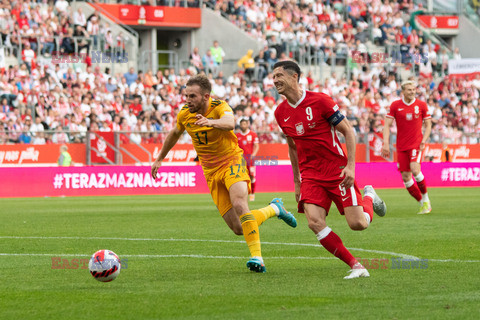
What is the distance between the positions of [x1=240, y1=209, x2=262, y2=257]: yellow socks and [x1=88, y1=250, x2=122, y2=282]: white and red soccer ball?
1.56 metres

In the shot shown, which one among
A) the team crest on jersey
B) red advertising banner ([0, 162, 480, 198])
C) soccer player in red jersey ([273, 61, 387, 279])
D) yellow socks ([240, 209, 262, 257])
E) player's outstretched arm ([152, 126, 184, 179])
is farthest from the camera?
red advertising banner ([0, 162, 480, 198])

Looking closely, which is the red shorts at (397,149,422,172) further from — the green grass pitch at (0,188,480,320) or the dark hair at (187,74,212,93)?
the dark hair at (187,74,212,93)

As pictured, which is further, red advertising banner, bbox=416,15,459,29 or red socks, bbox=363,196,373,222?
red advertising banner, bbox=416,15,459,29

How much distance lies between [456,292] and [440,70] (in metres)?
37.2

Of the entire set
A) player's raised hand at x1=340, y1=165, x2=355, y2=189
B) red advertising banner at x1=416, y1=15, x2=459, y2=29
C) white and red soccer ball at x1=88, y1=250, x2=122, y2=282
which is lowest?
white and red soccer ball at x1=88, y1=250, x2=122, y2=282

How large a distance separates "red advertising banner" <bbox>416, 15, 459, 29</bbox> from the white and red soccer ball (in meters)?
41.9

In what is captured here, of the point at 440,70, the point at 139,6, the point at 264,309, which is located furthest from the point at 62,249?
the point at 440,70

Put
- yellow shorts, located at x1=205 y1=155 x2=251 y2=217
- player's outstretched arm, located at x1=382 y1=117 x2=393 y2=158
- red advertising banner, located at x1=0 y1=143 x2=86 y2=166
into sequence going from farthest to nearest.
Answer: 1. red advertising banner, located at x1=0 y1=143 x2=86 y2=166
2. player's outstretched arm, located at x1=382 y1=117 x2=393 y2=158
3. yellow shorts, located at x1=205 y1=155 x2=251 y2=217

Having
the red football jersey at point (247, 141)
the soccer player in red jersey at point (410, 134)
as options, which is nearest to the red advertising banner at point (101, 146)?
the red football jersey at point (247, 141)

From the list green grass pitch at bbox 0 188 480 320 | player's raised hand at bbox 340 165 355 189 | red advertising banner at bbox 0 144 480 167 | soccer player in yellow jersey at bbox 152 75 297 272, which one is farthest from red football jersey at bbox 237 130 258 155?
player's raised hand at bbox 340 165 355 189

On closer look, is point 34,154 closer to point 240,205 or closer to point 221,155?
point 221,155

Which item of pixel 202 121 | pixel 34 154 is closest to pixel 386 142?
pixel 202 121

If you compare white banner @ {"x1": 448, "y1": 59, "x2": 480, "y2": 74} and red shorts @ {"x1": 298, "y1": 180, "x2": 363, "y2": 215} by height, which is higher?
white banner @ {"x1": 448, "y1": 59, "x2": 480, "y2": 74}

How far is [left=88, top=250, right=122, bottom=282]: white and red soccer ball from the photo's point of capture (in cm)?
834
